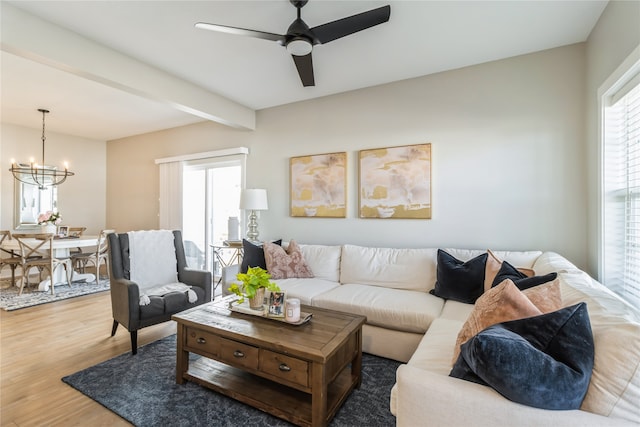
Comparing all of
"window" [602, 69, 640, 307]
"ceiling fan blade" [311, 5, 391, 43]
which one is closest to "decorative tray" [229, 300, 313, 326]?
"ceiling fan blade" [311, 5, 391, 43]

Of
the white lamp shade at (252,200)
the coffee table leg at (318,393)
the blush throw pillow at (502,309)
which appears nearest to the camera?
the blush throw pillow at (502,309)

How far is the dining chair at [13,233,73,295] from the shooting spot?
4.05 m

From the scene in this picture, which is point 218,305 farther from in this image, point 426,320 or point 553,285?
point 553,285

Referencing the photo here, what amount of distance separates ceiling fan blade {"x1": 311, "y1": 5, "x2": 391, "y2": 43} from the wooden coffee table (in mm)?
1907

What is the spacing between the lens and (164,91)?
3.11 m

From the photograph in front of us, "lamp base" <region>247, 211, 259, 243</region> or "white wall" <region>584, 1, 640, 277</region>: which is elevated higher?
"white wall" <region>584, 1, 640, 277</region>

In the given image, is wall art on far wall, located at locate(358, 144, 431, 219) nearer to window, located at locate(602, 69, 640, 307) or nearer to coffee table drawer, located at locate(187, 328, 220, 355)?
window, located at locate(602, 69, 640, 307)

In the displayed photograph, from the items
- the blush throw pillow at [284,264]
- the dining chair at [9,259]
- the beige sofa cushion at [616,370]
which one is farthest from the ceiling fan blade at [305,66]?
the dining chair at [9,259]

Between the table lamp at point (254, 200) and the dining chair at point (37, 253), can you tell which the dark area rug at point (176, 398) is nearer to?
the table lamp at point (254, 200)

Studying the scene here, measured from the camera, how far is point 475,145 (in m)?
2.96

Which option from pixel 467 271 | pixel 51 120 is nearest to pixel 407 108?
pixel 467 271

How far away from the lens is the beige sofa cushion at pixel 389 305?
7.36 feet

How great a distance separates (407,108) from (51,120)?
218 inches

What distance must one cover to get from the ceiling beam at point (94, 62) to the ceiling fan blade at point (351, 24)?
1965mm
